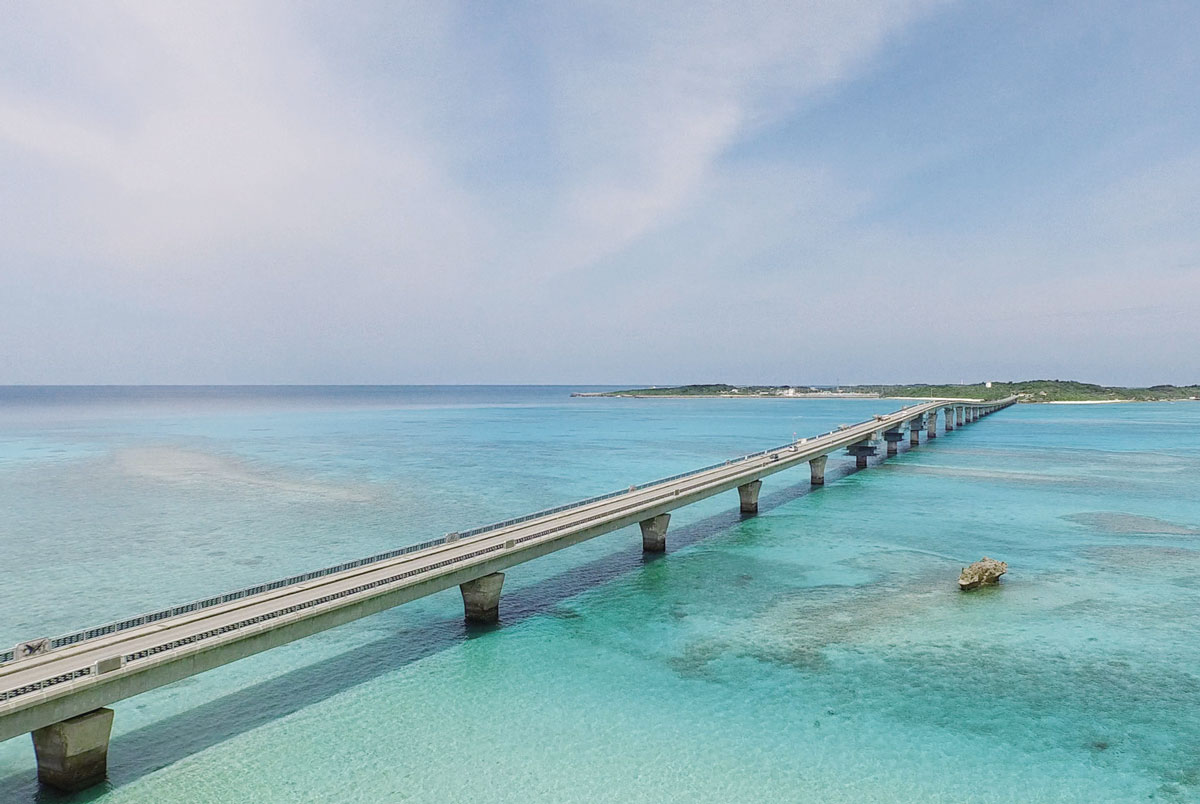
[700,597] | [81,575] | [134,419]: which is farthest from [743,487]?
[134,419]

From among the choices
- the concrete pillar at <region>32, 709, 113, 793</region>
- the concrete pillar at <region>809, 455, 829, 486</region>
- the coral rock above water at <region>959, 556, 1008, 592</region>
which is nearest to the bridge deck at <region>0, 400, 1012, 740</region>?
the concrete pillar at <region>32, 709, 113, 793</region>

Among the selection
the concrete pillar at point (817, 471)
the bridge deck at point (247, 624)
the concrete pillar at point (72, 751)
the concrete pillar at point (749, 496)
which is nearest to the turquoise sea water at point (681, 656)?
the concrete pillar at point (72, 751)

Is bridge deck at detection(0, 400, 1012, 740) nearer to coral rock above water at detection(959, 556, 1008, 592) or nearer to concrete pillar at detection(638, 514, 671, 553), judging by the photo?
concrete pillar at detection(638, 514, 671, 553)

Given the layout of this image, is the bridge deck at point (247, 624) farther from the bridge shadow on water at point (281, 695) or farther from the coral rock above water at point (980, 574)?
the coral rock above water at point (980, 574)

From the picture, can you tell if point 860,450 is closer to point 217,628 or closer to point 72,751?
point 217,628

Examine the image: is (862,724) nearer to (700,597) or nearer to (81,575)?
(700,597)
